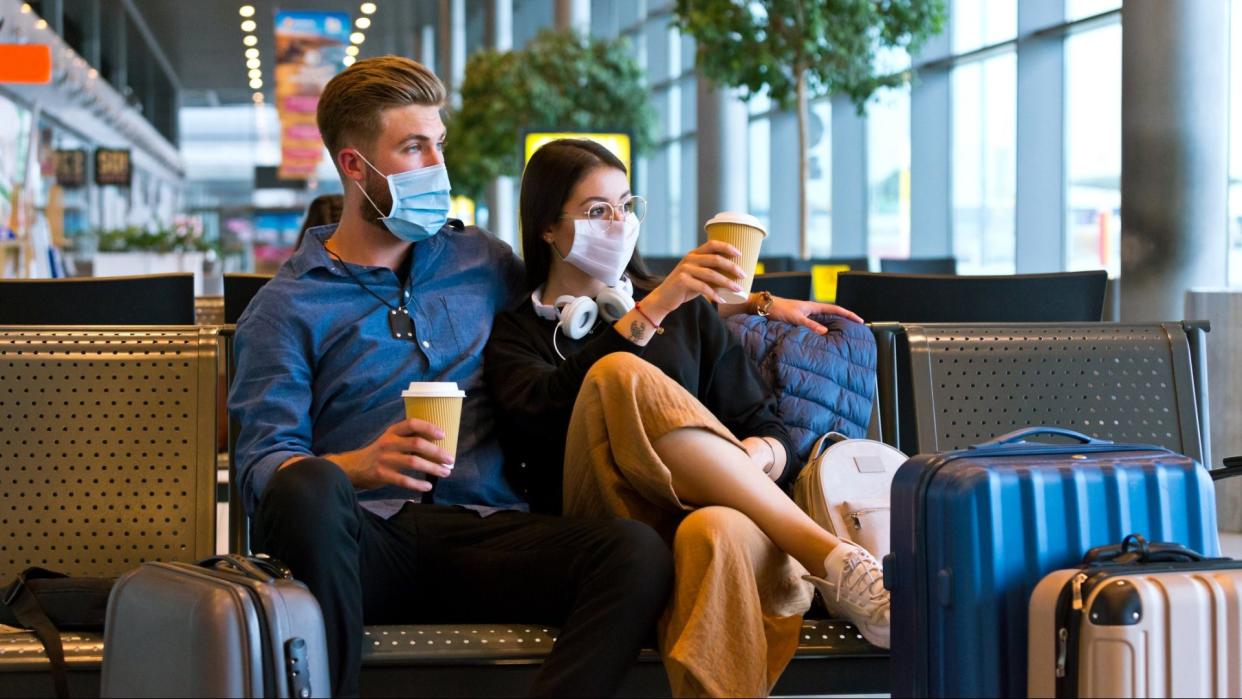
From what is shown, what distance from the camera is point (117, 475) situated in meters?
2.75

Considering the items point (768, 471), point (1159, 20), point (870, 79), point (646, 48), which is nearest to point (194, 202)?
point (646, 48)

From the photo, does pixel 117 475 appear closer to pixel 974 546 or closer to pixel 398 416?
pixel 398 416

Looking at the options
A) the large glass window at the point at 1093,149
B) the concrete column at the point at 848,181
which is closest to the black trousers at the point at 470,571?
the large glass window at the point at 1093,149

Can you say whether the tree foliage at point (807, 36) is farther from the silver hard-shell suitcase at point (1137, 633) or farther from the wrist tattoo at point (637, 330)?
the silver hard-shell suitcase at point (1137, 633)

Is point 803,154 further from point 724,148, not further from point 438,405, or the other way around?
point 438,405

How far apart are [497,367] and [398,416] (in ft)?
0.69

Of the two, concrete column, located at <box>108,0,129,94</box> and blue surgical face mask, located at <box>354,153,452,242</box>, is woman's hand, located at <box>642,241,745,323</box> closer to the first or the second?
blue surgical face mask, located at <box>354,153,452,242</box>

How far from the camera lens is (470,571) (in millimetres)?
2449

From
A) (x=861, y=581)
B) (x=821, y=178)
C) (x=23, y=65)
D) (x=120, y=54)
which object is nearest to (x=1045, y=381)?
(x=861, y=581)

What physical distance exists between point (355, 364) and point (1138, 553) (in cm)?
139

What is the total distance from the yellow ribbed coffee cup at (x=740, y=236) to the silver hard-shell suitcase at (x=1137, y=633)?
2.26ft

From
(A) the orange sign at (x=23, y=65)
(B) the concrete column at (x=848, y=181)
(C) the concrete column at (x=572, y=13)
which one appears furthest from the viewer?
(C) the concrete column at (x=572, y=13)

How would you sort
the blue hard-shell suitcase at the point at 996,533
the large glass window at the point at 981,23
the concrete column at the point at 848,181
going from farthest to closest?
the concrete column at the point at 848,181, the large glass window at the point at 981,23, the blue hard-shell suitcase at the point at 996,533

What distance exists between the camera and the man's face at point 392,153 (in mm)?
2717
